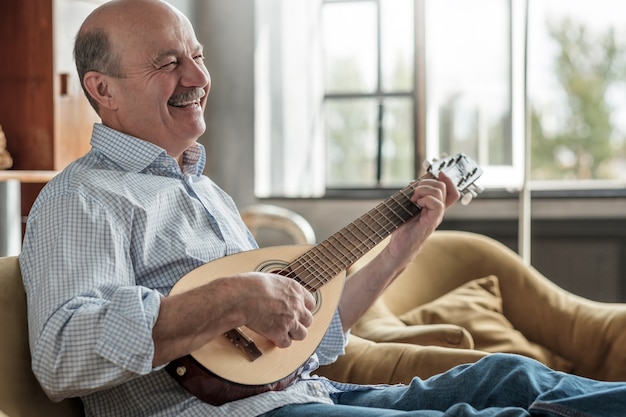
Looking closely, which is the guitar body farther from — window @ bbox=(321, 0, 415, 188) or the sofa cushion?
window @ bbox=(321, 0, 415, 188)

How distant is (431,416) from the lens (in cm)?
129

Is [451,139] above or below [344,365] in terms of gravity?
above

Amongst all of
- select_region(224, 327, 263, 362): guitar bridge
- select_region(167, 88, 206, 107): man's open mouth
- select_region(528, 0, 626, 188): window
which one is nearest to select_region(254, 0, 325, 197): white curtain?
select_region(528, 0, 626, 188): window

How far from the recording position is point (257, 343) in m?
1.43

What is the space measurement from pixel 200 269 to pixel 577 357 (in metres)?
1.59

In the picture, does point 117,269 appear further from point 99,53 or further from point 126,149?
point 99,53

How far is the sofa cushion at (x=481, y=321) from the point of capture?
2.68 m

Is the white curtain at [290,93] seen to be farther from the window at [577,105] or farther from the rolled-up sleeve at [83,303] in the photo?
the rolled-up sleeve at [83,303]

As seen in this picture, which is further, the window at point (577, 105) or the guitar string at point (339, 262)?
the window at point (577, 105)

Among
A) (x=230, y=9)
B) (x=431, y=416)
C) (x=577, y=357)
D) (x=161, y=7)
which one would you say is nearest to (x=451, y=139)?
(x=230, y=9)

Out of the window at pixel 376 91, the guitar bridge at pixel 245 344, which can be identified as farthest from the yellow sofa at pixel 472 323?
the window at pixel 376 91

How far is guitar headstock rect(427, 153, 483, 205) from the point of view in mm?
1918

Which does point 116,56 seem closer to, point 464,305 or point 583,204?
point 464,305

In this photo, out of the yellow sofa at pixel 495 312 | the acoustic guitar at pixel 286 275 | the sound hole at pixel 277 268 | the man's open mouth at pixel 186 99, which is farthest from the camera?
the yellow sofa at pixel 495 312
